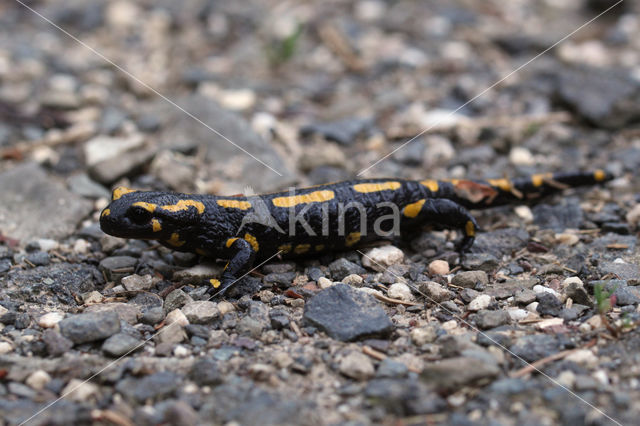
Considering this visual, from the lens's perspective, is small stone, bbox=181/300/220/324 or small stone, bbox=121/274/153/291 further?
small stone, bbox=121/274/153/291

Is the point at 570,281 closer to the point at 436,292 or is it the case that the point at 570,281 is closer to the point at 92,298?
the point at 436,292

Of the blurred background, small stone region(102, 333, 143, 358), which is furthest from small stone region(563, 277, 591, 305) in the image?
small stone region(102, 333, 143, 358)

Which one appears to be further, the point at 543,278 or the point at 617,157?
the point at 617,157

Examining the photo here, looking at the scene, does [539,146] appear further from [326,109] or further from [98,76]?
[98,76]

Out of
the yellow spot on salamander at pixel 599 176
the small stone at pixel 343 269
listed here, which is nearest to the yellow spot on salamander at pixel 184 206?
the small stone at pixel 343 269

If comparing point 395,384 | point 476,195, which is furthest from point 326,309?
point 476,195

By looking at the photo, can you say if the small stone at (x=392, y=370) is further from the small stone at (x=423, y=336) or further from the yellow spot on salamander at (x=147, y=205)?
the yellow spot on salamander at (x=147, y=205)

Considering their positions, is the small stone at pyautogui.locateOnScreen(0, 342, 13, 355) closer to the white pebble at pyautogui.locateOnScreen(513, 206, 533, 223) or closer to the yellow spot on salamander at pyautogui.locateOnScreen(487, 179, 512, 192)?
the yellow spot on salamander at pyautogui.locateOnScreen(487, 179, 512, 192)
